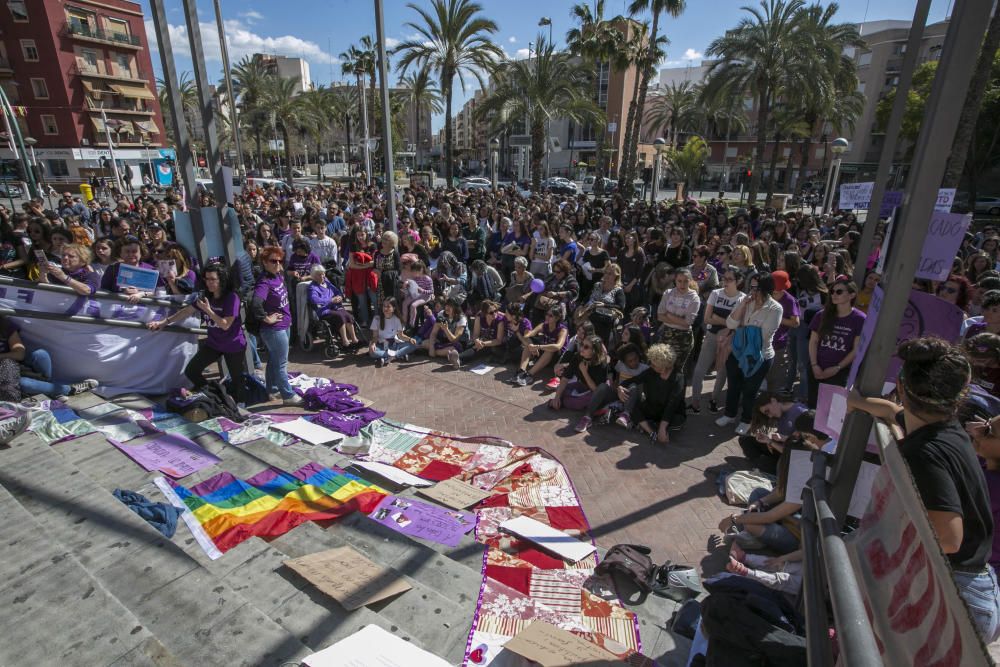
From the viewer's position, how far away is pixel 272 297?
253 inches

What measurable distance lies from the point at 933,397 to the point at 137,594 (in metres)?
3.76

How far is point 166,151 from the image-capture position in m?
49.8

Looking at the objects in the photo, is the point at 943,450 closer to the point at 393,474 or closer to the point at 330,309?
the point at 393,474

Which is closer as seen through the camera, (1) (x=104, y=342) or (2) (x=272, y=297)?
(1) (x=104, y=342)

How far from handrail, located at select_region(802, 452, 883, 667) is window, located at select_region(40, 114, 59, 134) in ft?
195

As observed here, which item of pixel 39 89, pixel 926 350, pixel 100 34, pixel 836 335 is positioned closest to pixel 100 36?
pixel 100 34

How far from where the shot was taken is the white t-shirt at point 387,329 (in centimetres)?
827

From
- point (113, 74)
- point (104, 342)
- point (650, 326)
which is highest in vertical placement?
point (113, 74)

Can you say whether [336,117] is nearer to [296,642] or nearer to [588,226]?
[588,226]

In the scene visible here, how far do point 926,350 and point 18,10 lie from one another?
6121cm

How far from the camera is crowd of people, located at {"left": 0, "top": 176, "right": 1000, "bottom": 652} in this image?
7.72ft

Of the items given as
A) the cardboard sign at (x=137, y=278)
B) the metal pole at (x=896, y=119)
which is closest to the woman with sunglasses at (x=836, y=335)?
the metal pole at (x=896, y=119)

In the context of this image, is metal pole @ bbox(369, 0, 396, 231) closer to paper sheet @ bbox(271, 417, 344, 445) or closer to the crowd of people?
the crowd of people

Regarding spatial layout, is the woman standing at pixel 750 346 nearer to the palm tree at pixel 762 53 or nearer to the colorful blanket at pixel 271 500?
the colorful blanket at pixel 271 500
